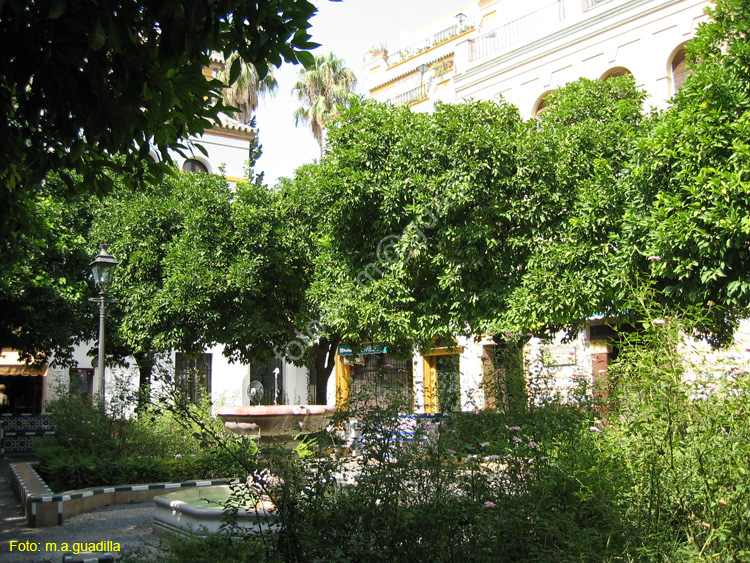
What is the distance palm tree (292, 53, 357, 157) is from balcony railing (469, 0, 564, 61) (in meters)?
8.26

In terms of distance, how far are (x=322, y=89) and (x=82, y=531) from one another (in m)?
24.1

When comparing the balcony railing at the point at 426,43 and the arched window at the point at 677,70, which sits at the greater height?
the balcony railing at the point at 426,43

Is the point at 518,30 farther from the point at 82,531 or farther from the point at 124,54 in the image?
the point at 124,54

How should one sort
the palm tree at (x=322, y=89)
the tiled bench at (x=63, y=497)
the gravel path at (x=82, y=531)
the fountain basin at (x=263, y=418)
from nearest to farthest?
the gravel path at (x=82, y=531) → the tiled bench at (x=63, y=497) → the fountain basin at (x=263, y=418) → the palm tree at (x=322, y=89)

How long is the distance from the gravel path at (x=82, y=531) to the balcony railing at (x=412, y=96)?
17.5 m

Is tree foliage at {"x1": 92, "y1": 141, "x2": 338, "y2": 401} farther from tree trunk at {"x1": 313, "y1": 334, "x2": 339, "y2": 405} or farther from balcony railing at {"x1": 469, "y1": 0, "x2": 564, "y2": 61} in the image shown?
balcony railing at {"x1": 469, "y1": 0, "x2": 564, "y2": 61}

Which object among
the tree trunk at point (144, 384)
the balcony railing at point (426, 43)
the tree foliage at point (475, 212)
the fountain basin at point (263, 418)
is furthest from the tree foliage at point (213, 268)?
the balcony railing at point (426, 43)

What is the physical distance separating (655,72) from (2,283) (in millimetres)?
16130

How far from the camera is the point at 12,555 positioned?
6.71 m

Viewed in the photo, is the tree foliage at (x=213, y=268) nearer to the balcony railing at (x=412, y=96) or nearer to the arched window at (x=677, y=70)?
the balcony railing at (x=412, y=96)

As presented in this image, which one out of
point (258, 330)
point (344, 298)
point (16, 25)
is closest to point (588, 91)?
point (344, 298)

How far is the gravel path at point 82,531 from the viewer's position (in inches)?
267

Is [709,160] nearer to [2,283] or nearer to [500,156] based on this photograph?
[500,156]

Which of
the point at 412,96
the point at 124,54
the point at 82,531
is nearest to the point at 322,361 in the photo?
the point at 82,531
